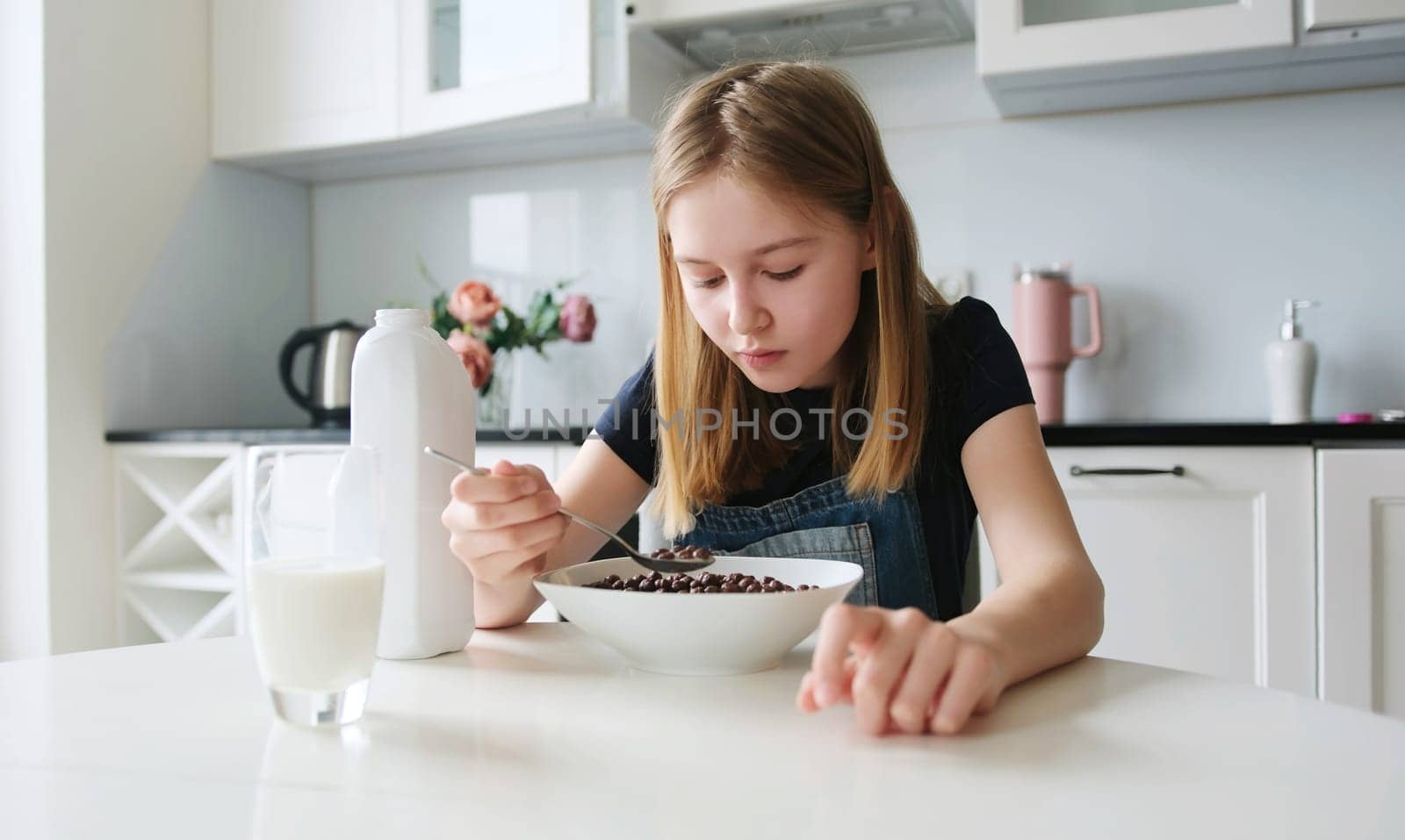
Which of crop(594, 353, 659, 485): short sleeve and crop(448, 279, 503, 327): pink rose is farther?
crop(448, 279, 503, 327): pink rose

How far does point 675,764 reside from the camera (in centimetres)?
52

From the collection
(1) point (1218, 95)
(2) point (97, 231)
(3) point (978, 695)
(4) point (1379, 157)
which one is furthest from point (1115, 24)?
(2) point (97, 231)

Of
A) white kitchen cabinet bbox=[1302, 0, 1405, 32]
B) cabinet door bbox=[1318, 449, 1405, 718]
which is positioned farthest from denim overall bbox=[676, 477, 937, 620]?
white kitchen cabinet bbox=[1302, 0, 1405, 32]

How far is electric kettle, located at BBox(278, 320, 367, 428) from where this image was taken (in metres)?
2.46

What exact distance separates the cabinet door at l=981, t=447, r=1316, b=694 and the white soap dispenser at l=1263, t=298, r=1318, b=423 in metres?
0.33

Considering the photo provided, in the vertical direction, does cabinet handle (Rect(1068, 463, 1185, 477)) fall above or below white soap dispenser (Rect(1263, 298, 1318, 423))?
below

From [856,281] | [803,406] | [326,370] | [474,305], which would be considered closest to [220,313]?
[326,370]

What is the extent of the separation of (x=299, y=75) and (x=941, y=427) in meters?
1.98

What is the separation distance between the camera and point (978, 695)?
1.85 feet

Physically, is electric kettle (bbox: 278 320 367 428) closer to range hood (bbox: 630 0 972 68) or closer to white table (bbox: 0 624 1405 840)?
range hood (bbox: 630 0 972 68)

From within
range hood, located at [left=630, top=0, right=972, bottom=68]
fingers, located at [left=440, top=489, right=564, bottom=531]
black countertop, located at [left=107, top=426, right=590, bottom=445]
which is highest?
range hood, located at [left=630, top=0, right=972, bottom=68]

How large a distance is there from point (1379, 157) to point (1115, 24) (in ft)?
2.05

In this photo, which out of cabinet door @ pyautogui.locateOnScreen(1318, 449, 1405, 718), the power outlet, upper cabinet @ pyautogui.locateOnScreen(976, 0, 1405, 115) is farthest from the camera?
the power outlet

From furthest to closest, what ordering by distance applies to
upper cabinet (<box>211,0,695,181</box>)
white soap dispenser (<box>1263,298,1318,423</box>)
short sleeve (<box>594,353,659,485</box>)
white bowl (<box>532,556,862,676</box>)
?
upper cabinet (<box>211,0,695,181</box>) < white soap dispenser (<box>1263,298,1318,423</box>) < short sleeve (<box>594,353,659,485</box>) < white bowl (<box>532,556,862,676</box>)
